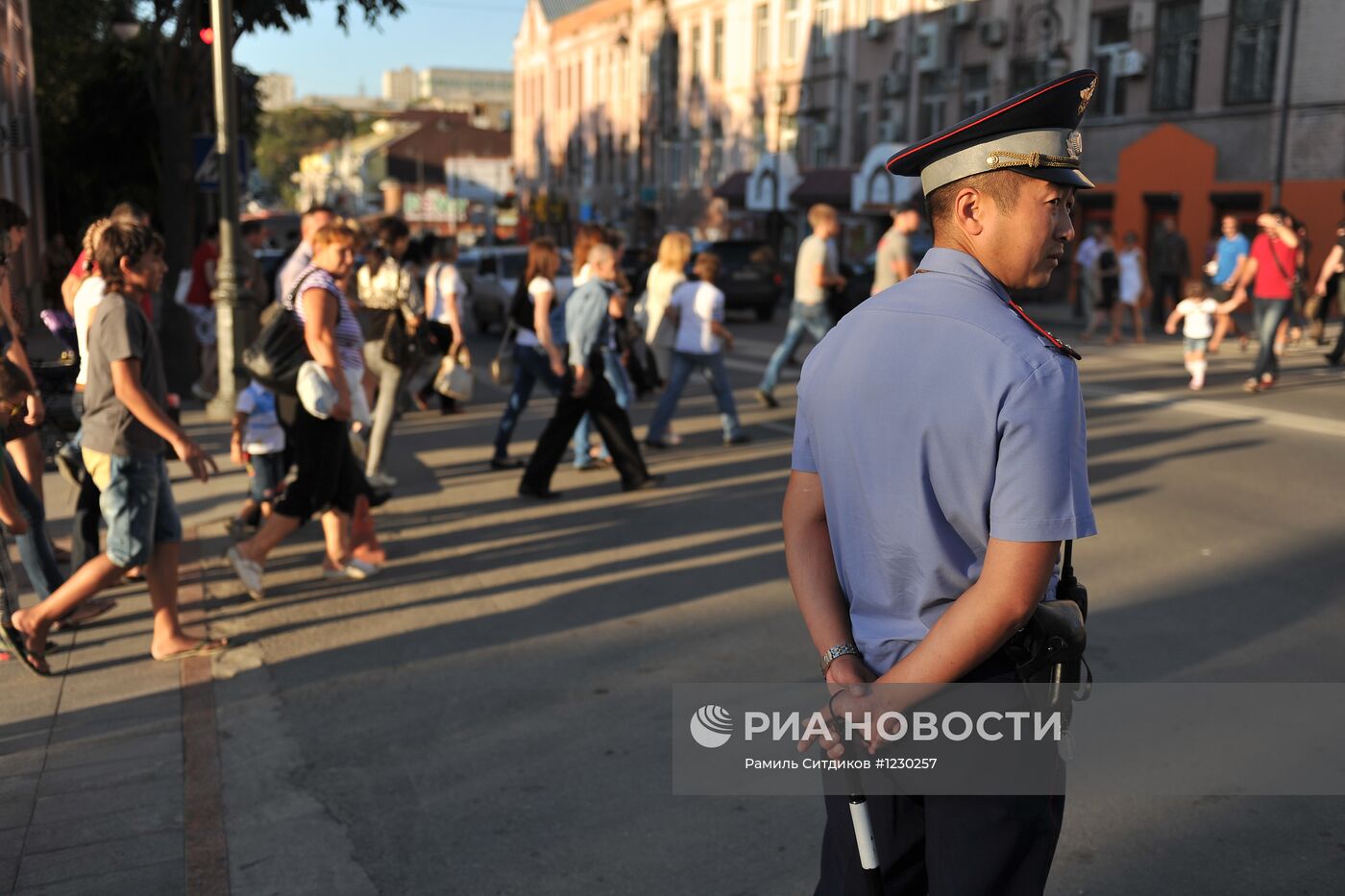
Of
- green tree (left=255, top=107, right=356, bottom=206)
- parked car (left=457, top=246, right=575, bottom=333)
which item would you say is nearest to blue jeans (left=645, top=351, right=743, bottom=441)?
parked car (left=457, top=246, right=575, bottom=333)

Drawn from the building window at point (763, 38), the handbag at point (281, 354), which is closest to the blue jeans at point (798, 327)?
the handbag at point (281, 354)

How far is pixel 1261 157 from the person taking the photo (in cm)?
2541

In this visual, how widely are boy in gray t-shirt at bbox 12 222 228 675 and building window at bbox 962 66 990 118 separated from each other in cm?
2938

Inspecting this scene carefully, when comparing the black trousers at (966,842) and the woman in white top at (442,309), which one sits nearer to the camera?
the black trousers at (966,842)

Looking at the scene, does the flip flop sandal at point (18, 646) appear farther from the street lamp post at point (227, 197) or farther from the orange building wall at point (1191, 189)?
the orange building wall at point (1191, 189)

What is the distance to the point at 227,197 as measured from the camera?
38.7 ft

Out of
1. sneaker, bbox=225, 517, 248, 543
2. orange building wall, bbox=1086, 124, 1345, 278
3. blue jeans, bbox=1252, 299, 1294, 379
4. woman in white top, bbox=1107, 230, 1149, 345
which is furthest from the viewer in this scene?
orange building wall, bbox=1086, 124, 1345, 278

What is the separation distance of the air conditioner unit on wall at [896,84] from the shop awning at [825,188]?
2.71 metres

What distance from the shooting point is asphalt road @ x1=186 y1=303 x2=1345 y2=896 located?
3.76 meters

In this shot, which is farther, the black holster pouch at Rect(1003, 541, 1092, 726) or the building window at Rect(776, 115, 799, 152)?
the building window at Rect(776, 115, 799, 152)

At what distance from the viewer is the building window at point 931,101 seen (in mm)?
34656

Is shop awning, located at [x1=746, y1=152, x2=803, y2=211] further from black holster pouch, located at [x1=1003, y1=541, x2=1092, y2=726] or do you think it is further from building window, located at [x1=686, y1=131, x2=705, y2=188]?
black holster pouch, located at [x1=1003, y1=541, x2=1092, y2=726]

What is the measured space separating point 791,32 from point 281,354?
38746mm

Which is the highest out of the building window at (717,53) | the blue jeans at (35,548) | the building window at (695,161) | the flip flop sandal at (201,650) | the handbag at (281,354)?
the building window at (717,53)
